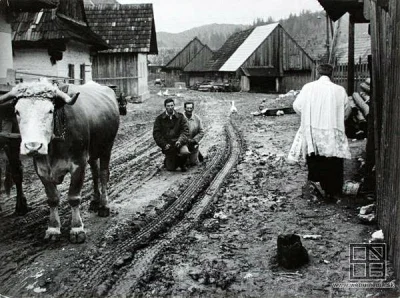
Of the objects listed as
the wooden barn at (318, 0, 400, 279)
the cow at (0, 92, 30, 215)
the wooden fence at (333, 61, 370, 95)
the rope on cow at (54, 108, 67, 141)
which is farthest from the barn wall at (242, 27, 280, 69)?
the rope on cow at (54, 108, 67, 141)

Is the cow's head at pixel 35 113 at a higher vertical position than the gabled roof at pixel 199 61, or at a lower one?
lower

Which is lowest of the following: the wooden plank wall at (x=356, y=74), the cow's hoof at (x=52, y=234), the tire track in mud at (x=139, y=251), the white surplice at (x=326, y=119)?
the tire track in mud at (x=139, y=251)

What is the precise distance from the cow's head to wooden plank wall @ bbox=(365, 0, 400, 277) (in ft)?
11.0

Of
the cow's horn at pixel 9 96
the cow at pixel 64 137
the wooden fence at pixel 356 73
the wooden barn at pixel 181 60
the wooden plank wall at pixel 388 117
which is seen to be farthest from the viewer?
the wooden barn at pixel 181 60

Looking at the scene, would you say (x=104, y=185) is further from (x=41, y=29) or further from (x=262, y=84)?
(x=262, y=84)

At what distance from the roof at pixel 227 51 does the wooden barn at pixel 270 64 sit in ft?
7.11

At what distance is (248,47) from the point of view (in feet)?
142

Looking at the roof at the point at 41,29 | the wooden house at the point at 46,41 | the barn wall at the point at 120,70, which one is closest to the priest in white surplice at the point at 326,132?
the wooden house at the point at 46,41

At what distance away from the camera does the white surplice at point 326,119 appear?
6.91 meters

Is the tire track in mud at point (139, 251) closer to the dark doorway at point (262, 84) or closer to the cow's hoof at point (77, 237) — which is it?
the cow's hoof at point (77, 237)

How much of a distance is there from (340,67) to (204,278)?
50.5ft

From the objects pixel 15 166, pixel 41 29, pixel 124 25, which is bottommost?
pixel 15 166

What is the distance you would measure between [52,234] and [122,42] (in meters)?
22.9

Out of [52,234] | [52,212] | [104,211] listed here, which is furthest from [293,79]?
[52,234]
